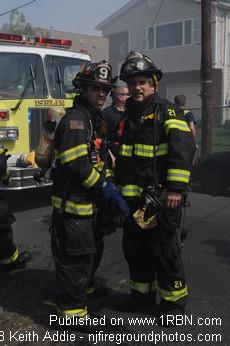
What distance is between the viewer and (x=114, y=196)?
3168 mm

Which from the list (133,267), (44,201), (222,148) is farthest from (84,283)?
(222,148)

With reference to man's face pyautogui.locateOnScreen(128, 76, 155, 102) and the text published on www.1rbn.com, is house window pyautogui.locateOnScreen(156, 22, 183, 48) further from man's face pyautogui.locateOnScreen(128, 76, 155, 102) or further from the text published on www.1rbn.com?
the text published on www.1rbn.com

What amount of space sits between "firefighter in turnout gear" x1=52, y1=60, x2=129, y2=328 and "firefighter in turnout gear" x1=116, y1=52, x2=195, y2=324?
179 mm

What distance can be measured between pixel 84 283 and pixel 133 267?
46 cm

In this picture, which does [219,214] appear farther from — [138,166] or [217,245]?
[138,166]

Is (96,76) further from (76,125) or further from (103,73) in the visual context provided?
(76,125)

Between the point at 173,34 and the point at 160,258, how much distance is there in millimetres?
22669

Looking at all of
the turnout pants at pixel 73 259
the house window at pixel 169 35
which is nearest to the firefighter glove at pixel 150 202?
the turnout pants at pixel 73 259

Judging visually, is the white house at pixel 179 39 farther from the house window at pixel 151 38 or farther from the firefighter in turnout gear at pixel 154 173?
the firefighter in turnout gear at pixel 154 173

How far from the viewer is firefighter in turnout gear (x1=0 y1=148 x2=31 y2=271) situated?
13.6ft

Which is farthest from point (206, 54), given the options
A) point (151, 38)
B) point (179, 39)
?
point (151, 38)

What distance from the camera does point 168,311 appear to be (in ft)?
11.1

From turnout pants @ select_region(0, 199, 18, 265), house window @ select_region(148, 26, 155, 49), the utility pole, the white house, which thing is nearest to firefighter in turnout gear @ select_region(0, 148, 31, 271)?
turnout pants @ select_region(0, 199, 18, 265)

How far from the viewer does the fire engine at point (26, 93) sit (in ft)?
21.2
